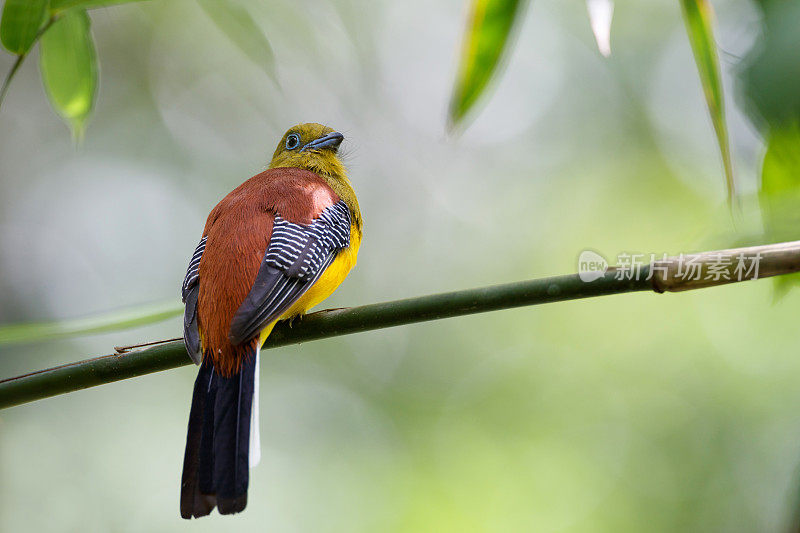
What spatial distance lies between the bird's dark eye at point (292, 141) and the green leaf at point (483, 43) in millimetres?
2662

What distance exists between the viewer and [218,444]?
2.21 meters

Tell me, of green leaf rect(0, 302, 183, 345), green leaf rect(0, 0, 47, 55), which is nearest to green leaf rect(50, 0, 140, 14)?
green leaf rect(0, 0, 47, 55)

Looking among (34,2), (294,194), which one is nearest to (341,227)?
(294,194)

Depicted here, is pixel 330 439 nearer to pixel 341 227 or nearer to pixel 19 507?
pixel 19 507

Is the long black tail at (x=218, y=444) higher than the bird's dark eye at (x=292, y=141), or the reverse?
the bird's dark eye at (x=292, y=141)

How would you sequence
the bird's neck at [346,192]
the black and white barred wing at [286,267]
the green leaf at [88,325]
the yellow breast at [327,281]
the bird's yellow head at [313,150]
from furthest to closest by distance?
the bird's yellow head at [313,150], the bird's neck at [346,192], the yellow breast at [327,281], the black and white barred wing at [286,267], the green leaf at [88,325]

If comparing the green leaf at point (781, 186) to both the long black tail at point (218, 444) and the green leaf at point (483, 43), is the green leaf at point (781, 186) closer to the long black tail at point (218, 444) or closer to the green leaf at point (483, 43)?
the green leaf at point (483, 43)

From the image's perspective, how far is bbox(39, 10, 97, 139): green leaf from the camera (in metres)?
2.09

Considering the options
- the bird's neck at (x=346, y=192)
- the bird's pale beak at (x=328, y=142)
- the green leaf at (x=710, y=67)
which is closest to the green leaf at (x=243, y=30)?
the green leaf at (x=710, y=67)

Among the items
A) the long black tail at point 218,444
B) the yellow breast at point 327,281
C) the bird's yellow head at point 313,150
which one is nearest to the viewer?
the long black tail at point 218,444

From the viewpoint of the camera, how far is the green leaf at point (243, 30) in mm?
2129

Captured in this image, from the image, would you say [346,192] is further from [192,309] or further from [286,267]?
[192,309]

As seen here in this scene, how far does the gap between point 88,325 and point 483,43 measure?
104 cm

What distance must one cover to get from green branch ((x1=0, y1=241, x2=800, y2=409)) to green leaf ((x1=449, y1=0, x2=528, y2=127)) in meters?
0.36
